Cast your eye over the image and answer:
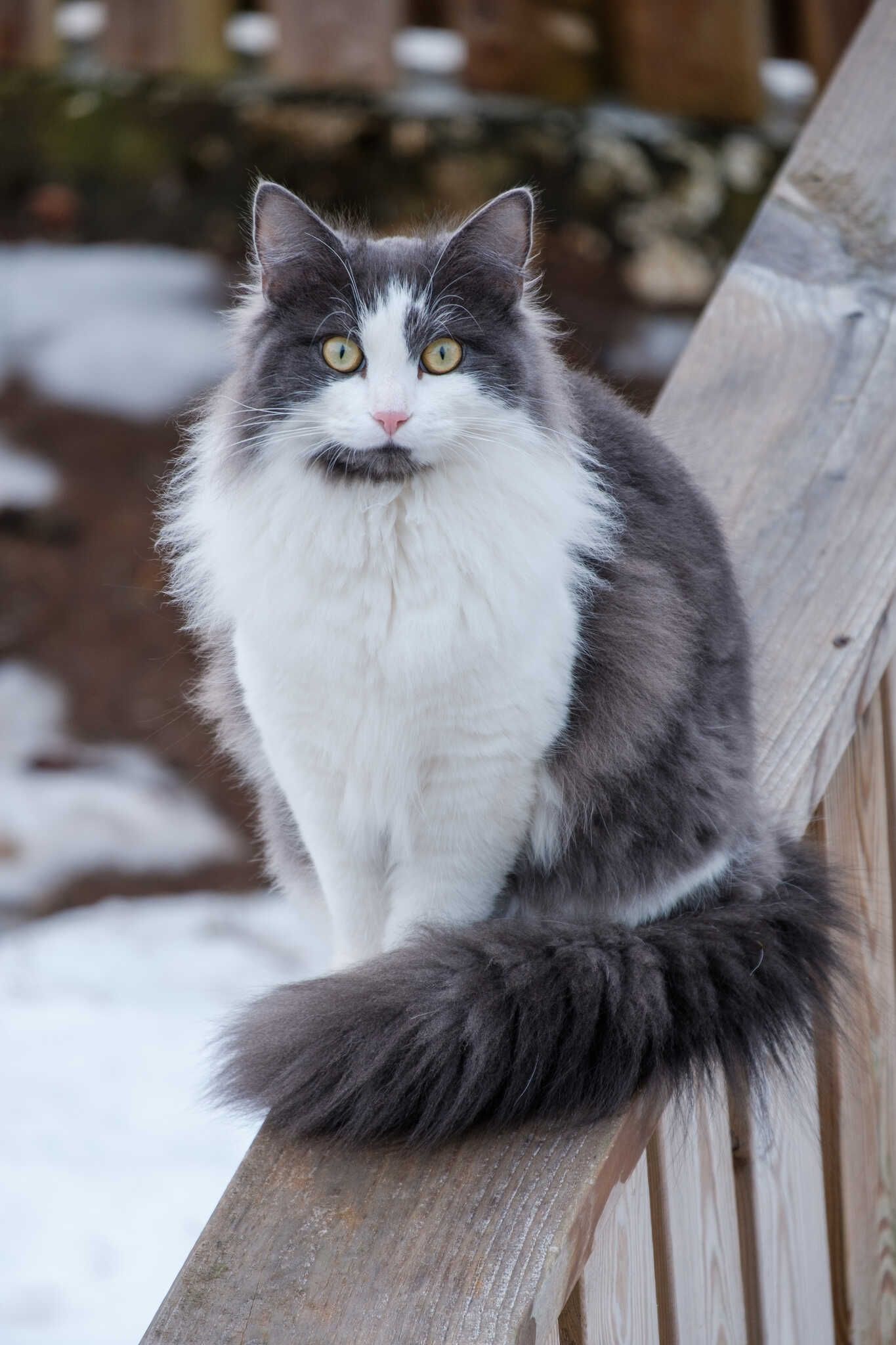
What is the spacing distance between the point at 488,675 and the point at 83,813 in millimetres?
2029

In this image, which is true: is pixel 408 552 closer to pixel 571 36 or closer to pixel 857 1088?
pixel 857 1088

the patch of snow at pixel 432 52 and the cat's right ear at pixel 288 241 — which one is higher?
the patch of snow at pixel 432 52

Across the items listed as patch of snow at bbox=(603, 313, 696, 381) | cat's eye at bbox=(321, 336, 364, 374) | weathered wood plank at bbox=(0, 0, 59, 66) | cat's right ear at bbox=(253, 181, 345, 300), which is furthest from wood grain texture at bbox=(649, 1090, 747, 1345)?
weathered wood plank at bbox=(0, 0, 59, 66)

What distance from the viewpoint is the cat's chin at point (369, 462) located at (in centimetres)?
114

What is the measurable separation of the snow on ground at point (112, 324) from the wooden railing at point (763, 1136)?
7.85 feet

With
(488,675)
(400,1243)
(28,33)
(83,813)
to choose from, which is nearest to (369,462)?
(488,675)

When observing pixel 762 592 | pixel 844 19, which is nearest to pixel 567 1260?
pixel 762 592

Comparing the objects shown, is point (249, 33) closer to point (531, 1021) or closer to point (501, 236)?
point (501, 236)

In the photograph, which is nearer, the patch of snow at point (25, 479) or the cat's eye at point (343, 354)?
the cat's eye at point (343, 354)

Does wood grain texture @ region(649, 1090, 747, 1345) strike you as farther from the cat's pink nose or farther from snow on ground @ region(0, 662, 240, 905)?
snow on ground @ region(0, 662, 240, 905)

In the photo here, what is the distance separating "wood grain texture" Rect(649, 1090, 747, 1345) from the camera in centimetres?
104

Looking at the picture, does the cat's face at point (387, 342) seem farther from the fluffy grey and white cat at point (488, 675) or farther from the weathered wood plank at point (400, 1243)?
the weathered wood plank at point (400, 1243)

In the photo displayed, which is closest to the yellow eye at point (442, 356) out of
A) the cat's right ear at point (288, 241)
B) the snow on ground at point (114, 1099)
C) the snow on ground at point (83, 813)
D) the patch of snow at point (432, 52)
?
the cat's right ear at point (288, 241)

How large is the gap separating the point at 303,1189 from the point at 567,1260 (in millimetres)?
186
